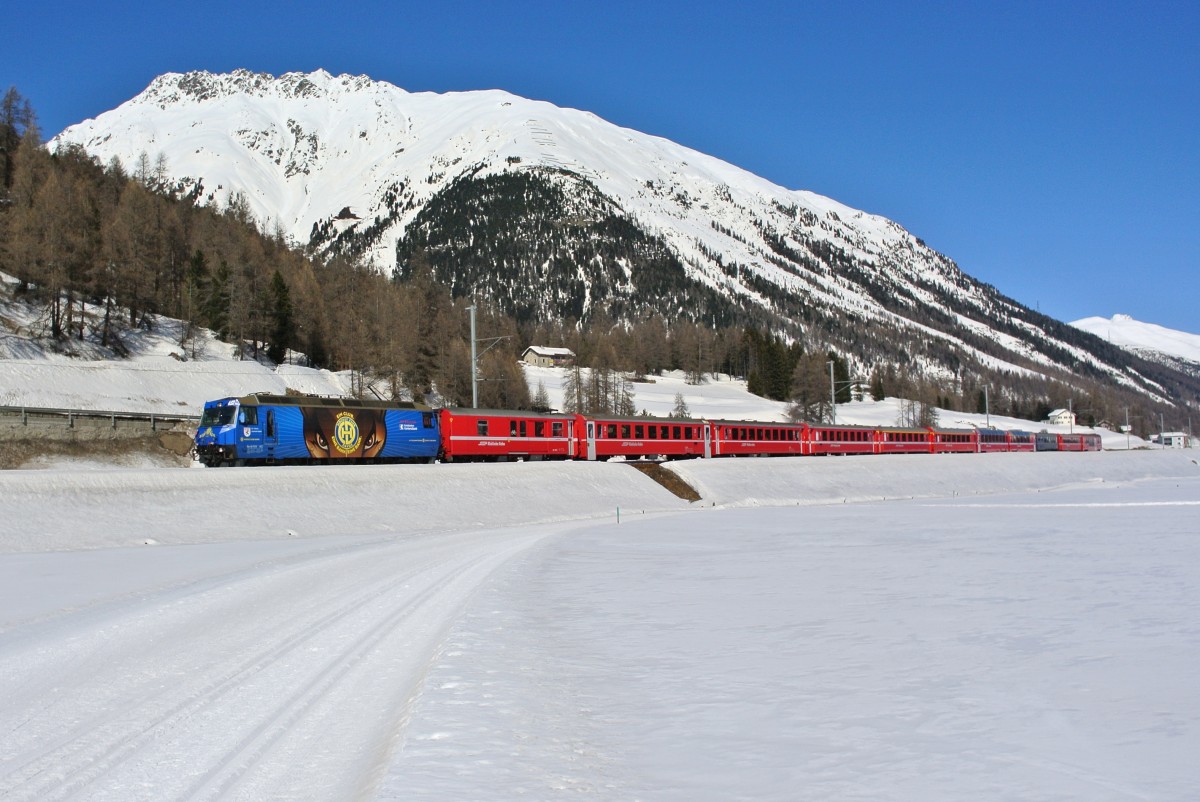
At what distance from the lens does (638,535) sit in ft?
78.2

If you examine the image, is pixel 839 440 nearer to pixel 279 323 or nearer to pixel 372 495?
pixel 372 495

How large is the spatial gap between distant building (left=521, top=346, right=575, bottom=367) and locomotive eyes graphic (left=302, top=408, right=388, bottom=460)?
123074 millimetres

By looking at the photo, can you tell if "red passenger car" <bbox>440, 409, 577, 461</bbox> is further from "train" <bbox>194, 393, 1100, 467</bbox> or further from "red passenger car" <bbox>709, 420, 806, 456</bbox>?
"red passenger car" <bbox>709, 420, 806, 456</bbox>

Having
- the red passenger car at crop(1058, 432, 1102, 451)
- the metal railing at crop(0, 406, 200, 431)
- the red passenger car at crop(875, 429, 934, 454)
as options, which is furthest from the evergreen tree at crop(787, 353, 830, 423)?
the metal railing at crop(0, 406, 200, 431)

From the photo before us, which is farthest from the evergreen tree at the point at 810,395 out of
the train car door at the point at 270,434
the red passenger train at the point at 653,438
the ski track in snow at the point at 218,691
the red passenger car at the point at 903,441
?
the ski track in snow at the point at 218,691

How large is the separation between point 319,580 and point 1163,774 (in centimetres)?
1300

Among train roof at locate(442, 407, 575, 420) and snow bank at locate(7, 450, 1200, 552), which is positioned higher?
train roof at locate(442, 407, 575, 420)

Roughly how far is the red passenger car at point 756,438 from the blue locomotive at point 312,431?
909 inches

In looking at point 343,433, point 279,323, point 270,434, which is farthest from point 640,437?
point 279,323

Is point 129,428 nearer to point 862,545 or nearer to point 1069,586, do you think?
point 862,545

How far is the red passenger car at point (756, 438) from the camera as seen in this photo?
59.5 m

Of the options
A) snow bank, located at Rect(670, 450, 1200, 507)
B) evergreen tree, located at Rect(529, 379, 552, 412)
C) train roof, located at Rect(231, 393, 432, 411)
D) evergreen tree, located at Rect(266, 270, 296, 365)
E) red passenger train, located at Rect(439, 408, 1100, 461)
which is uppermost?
evergreen tree, located at Rect(266, 270, 296, 365)

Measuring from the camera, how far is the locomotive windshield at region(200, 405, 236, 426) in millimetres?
35000

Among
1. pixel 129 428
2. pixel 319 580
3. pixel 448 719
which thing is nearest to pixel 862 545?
pixel 319 580
